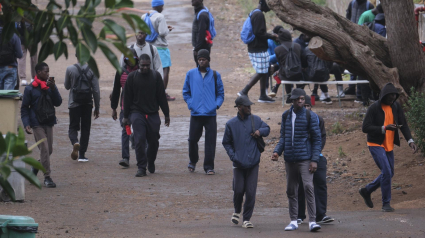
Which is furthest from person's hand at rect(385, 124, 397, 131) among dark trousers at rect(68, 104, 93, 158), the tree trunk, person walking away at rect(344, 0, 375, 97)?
person walking away at rect(344, 0, 375, 97)

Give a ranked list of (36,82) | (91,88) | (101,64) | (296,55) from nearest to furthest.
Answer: (36,82)
(91,88)
(296,55)
(101,64)

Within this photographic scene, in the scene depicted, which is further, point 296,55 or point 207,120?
point 296,55

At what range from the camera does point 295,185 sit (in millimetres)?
7559

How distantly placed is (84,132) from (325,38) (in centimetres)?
440

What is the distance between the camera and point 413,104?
9.80m

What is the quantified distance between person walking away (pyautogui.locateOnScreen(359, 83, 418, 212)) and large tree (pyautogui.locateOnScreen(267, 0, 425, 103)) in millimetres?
2645

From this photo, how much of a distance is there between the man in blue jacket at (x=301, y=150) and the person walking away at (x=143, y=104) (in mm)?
2939

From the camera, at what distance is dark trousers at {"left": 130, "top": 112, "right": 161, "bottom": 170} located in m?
9.84

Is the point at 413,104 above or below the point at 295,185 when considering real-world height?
above

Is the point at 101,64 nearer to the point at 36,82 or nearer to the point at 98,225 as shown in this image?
the point at 36,82

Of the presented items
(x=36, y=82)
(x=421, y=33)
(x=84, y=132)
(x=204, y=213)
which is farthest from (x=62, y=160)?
(x=421, y=33)

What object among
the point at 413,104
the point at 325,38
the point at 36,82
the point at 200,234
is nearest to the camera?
the point at 200,234

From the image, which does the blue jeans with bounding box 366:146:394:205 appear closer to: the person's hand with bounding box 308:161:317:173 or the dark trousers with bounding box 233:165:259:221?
the person's hand with bounding box 308:161:317:173

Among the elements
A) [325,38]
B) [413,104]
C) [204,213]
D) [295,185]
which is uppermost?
[325,38]
